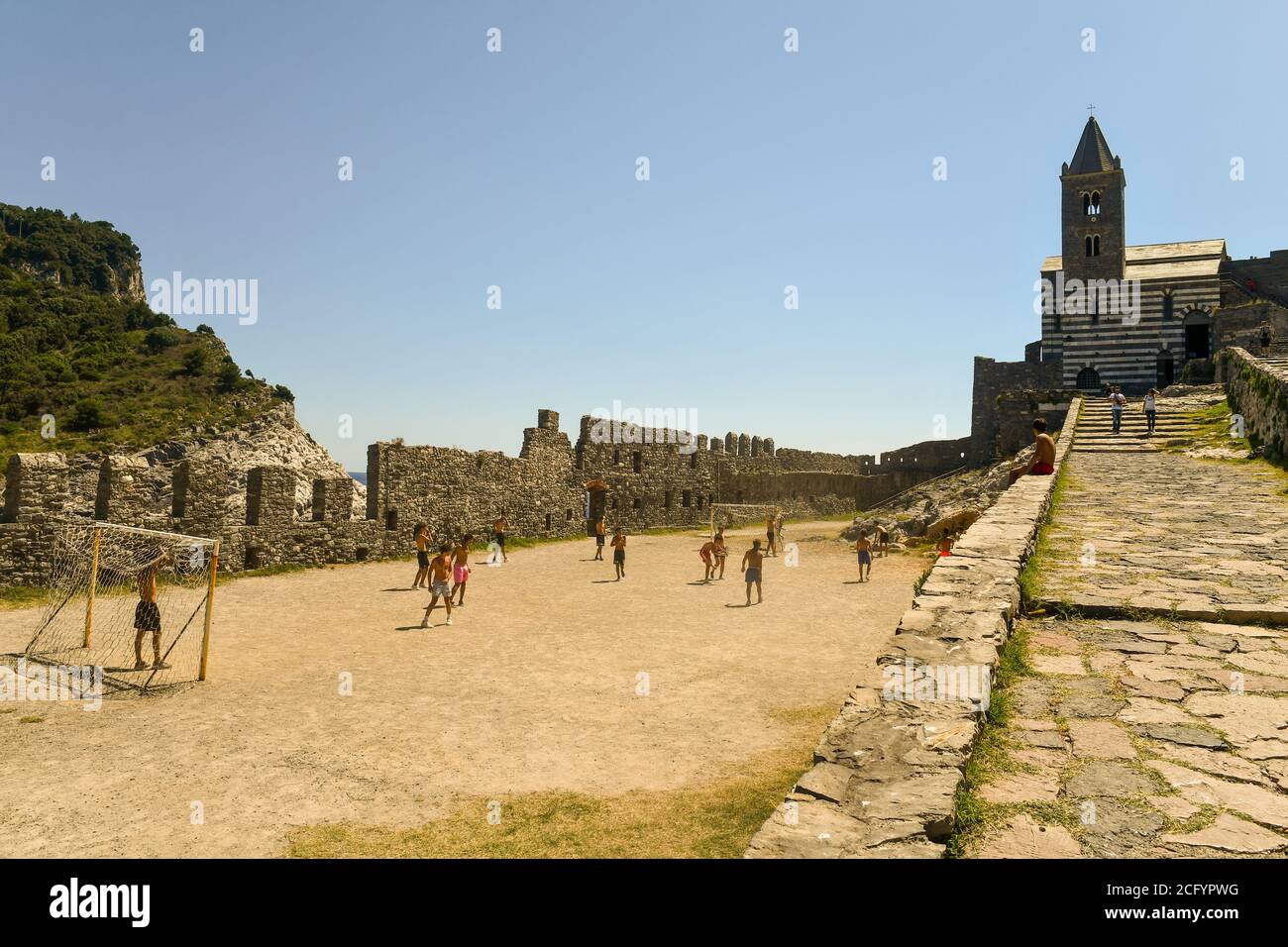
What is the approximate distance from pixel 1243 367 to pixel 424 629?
71.7 feet

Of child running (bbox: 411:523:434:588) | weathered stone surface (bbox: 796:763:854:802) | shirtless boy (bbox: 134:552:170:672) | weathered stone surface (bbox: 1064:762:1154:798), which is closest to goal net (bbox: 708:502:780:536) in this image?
child running (bbox: 411:523:434:588)

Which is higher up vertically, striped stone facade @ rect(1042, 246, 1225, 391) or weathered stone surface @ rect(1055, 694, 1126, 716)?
striped stone facade @ rect(1042, 246, 1225, 391)

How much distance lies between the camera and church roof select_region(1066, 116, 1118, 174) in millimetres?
39500

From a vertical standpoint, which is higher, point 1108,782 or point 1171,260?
point 1171,260

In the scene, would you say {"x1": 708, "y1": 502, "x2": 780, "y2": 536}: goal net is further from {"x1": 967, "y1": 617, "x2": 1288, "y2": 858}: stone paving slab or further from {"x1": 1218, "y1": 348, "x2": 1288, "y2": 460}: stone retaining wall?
{"x1": 967, "y1": 617, "x2": 1288, "y2": 858}: stone paving slab

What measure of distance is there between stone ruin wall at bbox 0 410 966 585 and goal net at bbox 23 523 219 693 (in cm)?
125

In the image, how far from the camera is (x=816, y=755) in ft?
11.6

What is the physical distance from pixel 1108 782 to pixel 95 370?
5778 cm

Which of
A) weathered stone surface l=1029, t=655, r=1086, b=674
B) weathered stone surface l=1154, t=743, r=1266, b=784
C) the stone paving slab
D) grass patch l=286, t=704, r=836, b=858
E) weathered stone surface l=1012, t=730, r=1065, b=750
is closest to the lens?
the stone paving slab

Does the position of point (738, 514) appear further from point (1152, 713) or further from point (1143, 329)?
point (1152, 713)

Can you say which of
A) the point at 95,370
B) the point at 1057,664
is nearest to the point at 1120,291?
the point at 1057,664

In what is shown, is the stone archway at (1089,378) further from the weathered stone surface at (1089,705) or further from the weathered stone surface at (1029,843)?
the weathered stone surface at (1029,843)

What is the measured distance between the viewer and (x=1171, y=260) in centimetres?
4041
